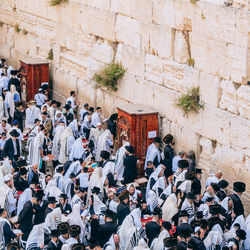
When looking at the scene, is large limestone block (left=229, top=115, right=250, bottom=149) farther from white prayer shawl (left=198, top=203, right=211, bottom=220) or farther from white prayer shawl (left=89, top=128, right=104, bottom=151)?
white prayer shawl (left=89, top=128, right=104, bottom=151)

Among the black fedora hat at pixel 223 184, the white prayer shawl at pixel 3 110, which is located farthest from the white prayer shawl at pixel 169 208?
the white prayer shawl at pixel 3 110

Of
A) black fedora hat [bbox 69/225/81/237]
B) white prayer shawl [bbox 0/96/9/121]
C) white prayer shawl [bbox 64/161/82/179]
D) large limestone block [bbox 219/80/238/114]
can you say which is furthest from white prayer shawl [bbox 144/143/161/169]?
white prayer shawl [bbox 0/96/9/121]

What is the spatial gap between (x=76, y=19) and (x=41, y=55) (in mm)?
3311

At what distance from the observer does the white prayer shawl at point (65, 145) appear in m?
18.5

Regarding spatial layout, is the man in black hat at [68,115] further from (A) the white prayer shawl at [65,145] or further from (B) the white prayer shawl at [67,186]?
(B) the white prayer shawl at [67,186]

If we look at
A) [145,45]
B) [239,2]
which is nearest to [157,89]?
[145,45]

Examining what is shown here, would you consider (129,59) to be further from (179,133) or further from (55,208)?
(55,208)

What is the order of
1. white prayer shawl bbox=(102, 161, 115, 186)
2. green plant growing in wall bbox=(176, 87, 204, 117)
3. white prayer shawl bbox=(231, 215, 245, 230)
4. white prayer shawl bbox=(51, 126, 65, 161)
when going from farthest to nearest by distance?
white prayer shawl bbox=(51, 126, 65, 161) → green plant growing in wall bbox=(176, 87, 204, 117) → white prayer shawl bbox=(102, 161, 115, 186) → white prayer shawl bbox=(231, 215, 245, 230)

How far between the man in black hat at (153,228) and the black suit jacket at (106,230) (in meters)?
0.66

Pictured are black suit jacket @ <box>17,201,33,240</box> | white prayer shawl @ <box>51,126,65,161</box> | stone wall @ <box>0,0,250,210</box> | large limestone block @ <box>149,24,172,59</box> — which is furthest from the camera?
white prayer shawl @ <box>51,126,65,161</box>

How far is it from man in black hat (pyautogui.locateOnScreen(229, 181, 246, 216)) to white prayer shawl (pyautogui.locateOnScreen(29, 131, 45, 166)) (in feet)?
19.3

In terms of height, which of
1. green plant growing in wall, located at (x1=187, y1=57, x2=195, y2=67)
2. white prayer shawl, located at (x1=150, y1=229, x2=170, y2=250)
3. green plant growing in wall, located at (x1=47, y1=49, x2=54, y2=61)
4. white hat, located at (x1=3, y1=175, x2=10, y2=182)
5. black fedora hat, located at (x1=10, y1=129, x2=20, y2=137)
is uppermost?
green plant growing in wall, located at (x1=187, y1=57, x2=195, y2=67)

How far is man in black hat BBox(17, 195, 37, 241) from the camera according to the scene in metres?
14.2

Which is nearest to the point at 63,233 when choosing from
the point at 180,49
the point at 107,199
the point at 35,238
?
the point at 35,238
